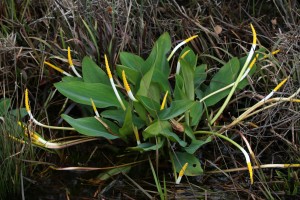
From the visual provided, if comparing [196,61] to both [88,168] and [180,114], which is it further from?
[88,168]

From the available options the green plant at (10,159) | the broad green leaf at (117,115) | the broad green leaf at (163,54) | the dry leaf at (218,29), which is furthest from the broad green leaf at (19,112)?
the dry leaf at (218,29)

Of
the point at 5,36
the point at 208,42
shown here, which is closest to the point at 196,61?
the point at 208,42

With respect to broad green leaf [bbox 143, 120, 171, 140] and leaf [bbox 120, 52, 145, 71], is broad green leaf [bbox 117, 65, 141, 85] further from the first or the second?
broad green leaf [bbox 143, 120, 171, 140]

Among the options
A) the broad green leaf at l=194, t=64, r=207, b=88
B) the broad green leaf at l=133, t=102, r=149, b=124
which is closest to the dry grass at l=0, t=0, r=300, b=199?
the broad green leaf at l=194, t=64, r=207, b=88

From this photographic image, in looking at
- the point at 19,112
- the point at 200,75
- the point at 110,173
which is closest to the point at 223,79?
the point at 200,75

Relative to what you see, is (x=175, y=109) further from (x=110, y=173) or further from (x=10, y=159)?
(x=10, y=159)

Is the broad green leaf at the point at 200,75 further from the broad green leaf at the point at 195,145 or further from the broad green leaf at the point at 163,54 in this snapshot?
the broad green leaf at the point at 195,145
